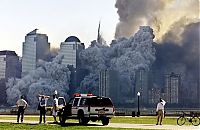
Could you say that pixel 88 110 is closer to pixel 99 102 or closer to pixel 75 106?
pixel 99 102

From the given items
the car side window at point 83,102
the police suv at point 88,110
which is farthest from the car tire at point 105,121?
the car side window at point 83,102

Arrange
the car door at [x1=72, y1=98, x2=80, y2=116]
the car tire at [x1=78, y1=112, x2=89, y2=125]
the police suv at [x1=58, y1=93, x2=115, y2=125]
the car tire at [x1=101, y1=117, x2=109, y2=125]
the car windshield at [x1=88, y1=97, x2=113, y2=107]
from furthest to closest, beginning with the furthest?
1. the car door at [x1=72, y1=98, x2=80, y2=116]
2. the car windshield at [x1=88, y1=97, x2=113, y2=107]
3. the car tire at [x1=78, y1=112, x2=89, y2=125]
4. the police suv at [x1=58, y1=93, x2=115, y2=125]
5. the car tire at [x1=101, y1=117, x2=109, y2=125]

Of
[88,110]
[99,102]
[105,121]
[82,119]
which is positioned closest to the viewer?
[105,121]

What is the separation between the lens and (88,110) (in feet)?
111

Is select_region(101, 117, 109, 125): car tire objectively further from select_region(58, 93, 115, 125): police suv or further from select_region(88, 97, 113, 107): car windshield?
select_region(88, 97, 113, 107): car windshield

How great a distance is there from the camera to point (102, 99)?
114 feet

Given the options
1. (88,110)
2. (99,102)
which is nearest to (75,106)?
(88,110)

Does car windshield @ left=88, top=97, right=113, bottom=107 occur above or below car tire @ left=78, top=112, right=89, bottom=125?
above

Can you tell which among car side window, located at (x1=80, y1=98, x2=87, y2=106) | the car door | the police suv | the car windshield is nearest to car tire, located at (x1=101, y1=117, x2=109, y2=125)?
the police suv

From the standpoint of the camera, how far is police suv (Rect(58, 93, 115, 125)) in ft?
111

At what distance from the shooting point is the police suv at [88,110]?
33812mm

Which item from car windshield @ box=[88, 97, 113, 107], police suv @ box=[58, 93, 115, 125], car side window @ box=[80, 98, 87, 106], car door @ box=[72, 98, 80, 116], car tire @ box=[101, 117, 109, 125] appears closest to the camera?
car tire @ box=[101, 117, 109, 125]

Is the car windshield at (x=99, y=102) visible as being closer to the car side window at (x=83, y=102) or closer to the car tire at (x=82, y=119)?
the car side window at (x=83, y=102)

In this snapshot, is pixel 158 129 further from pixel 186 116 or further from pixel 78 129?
pixel 186 116
